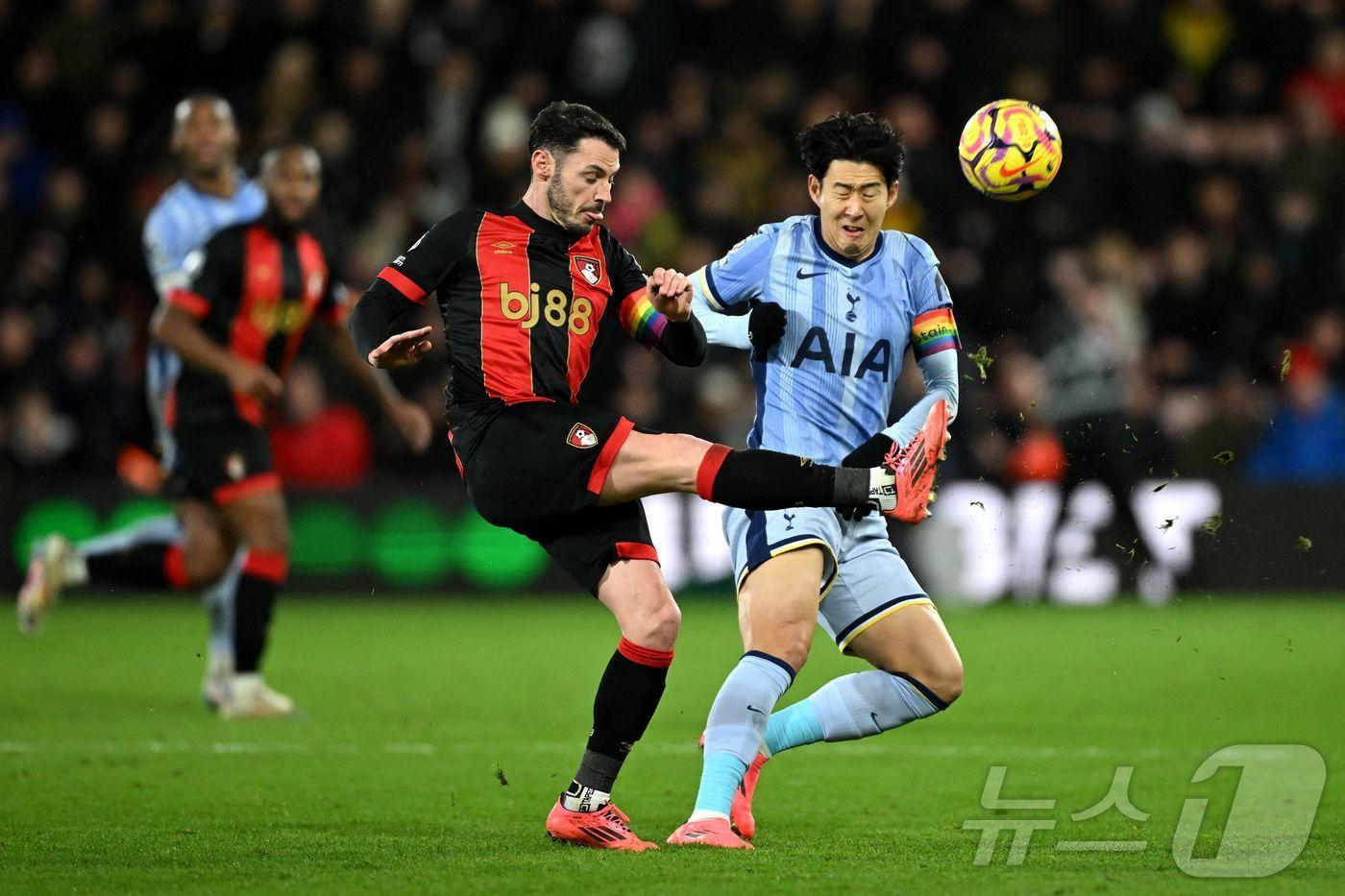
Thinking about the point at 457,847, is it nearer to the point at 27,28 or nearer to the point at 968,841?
the point at 968,841

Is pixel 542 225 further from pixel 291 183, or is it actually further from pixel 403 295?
pixel 291 183

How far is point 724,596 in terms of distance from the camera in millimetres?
14297

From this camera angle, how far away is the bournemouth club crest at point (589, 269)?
582 cm

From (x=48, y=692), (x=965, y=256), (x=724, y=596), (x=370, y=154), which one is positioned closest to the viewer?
(x=48, y=692)

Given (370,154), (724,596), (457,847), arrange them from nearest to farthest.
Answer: (457,847) < (724,596) < (370,154)

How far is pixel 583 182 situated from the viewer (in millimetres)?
5746

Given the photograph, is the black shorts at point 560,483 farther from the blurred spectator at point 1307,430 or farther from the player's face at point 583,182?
the blurred spectator at point 1307,430

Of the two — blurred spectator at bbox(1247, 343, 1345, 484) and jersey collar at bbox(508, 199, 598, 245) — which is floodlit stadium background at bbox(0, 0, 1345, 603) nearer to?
blurred spectator at bbox(1247, 343, 1345, 484)

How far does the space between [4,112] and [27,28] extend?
0.88m

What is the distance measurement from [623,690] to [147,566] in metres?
4.42

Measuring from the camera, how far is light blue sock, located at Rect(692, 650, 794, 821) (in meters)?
5.42

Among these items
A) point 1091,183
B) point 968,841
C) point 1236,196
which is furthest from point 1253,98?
point 968,841

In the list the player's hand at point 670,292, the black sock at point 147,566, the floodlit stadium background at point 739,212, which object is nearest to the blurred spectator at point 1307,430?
the floodlit stadium background at point 739,212

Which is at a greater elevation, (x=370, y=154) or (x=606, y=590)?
(x=370, y=154)
